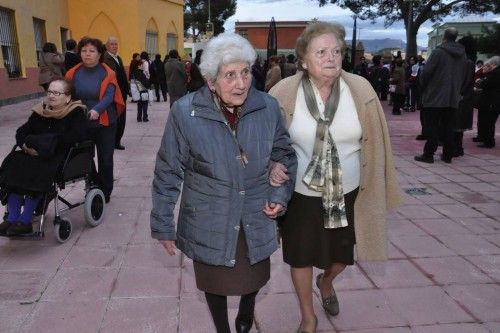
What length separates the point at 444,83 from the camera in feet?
23.2

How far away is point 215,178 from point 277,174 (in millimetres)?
321

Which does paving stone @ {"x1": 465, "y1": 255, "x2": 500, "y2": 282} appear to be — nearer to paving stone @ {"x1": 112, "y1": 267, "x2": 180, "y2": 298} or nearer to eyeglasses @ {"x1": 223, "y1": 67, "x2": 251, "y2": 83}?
paving stone @ {"x1": 112, "y1": 267, "x2": 180, "y2": 298}

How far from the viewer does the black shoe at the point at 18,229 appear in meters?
3.82

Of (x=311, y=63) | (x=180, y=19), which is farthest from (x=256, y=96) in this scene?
(x=180, y=19)

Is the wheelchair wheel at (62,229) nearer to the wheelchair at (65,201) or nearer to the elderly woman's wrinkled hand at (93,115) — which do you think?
the wheelchair at (65,201)

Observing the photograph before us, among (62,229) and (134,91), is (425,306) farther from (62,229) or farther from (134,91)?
(134,91)

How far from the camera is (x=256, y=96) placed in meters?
2.26

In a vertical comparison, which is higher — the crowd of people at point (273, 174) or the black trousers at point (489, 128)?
the crowd of people at point (273, 174)

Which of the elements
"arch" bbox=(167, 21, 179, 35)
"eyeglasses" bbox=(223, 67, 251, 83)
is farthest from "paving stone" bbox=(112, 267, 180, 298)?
"arch" bbox=(167, 21, 179, 35)

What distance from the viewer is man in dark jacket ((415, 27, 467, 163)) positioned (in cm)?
707

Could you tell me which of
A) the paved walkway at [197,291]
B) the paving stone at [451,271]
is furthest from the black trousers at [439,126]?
the paving stone at [451,271]

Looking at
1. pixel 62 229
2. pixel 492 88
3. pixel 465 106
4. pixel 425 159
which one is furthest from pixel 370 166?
pixel 492 88

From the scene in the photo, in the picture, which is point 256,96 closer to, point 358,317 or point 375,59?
point 358,317

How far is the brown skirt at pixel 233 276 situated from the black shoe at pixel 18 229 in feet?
7.25
